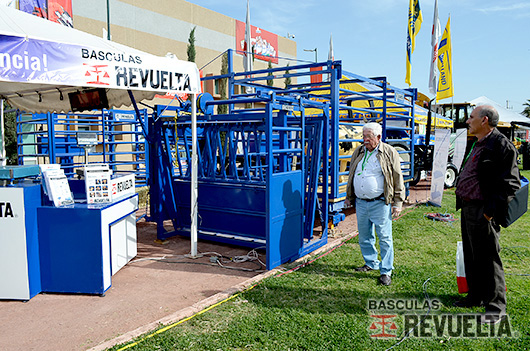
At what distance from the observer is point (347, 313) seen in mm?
3979

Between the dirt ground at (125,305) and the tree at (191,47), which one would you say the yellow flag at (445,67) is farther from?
the tree at (191,47)

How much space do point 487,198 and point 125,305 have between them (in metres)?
3.67

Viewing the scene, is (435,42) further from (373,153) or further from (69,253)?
(69,253)

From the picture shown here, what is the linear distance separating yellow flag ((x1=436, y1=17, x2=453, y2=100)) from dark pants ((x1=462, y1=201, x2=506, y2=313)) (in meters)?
8.88

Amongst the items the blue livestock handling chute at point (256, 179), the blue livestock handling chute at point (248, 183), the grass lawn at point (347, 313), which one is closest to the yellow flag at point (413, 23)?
the blue livestock handling chute at point (256, 179)

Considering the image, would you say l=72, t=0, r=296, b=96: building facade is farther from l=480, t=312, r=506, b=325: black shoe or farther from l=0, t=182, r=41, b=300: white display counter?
l=480, t=312, r=506, b=325: black shoe

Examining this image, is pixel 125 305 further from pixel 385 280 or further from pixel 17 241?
pixel 385 280

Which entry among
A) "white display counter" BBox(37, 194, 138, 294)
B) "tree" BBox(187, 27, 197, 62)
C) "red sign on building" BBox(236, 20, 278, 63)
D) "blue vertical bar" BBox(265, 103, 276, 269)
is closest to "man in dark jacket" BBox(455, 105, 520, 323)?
"blue vertical bar" BBox(265, 103, 276, 269)

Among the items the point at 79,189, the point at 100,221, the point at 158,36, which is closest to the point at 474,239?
the point at 100,221

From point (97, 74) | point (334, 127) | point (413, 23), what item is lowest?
point (334, 127)

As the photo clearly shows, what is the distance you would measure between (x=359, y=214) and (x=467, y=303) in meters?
1.49

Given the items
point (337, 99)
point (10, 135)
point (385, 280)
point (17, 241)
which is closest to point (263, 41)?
point (10, 135)

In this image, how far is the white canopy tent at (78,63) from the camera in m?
3.81

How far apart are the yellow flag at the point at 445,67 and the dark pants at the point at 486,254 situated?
8882 millimetres
